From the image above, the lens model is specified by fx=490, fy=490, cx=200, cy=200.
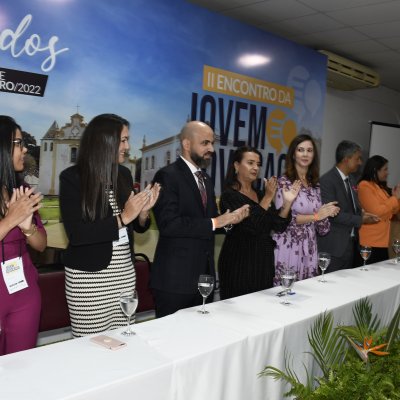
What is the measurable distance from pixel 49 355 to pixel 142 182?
2679mm

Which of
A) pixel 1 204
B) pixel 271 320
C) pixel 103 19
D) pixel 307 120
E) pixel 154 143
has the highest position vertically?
pixel 103 19

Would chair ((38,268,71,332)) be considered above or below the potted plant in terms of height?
below

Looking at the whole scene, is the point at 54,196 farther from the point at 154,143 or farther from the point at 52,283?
the point at 154,143

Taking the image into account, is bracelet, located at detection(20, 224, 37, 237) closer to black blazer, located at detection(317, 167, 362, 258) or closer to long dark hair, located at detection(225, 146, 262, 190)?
long dark hair, located at detection(225, 146, 262, 190)

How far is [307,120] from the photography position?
547 cm

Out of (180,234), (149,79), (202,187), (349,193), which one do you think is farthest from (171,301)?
(149,79)

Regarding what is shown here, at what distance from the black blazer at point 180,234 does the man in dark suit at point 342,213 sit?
1.29m

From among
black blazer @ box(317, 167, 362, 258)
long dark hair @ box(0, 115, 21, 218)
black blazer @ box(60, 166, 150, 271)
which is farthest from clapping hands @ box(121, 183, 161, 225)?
black blazer @ box(317, 167, 362, 258)

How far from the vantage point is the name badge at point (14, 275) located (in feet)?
6.07

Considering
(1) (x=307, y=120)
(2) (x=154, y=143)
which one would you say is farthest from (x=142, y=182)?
(1) (x=307, y=120)

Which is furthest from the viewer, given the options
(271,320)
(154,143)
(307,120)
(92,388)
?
(307,120)

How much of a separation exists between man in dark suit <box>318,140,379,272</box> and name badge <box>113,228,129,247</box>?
69.5 inches

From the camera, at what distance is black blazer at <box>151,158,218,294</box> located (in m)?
2.38

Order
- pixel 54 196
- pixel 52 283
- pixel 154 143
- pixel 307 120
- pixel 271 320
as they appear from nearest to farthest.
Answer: pixel 271 320
pixel 52 283
pixel 54 196
pixel 154 143
pixel 307 120
